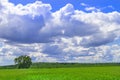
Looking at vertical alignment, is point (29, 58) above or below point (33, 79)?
above

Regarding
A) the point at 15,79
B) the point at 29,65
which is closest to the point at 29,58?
the point at 29,65

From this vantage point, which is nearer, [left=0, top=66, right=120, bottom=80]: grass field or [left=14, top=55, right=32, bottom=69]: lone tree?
[left=0, top=66, right=120, bottom=80]: grass field

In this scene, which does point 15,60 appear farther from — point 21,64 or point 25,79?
point 25,79

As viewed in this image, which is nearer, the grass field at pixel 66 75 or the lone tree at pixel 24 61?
the grass field at pixel 66 75

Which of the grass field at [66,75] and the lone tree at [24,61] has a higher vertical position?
the lone tree at [24,61]

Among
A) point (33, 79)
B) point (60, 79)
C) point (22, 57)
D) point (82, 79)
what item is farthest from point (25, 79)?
point (22, 57)

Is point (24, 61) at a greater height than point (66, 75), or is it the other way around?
point (24, 61)

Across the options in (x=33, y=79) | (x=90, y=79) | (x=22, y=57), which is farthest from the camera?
(x=22, y=57)

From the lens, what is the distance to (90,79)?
38.8 metres

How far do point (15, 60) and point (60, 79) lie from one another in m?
115

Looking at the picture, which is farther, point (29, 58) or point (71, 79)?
point (29, 58)

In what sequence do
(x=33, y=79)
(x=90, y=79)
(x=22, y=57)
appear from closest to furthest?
1. (x=90, y=79)
2. (x=33, y=79)
3. (x=22, y=57)

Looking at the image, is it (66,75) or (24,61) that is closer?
(66,75)

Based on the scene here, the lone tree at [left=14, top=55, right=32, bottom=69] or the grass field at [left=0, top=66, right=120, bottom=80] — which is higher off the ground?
Result: the lone tree at [left=14, top=55, right=32, bottom=69]
